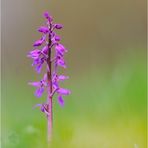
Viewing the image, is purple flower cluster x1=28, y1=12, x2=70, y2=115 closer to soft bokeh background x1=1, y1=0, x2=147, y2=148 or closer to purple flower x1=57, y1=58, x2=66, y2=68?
purple flower x1=57, y1=58, x2=66, y2=68

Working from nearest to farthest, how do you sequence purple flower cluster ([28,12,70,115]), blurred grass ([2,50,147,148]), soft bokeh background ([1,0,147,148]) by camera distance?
purple flower cluster ([28,12,70,115]) < blurred grass ([2,50,147,148]) < soft bokeh background ([1,0,147,148])

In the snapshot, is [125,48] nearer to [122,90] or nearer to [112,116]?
[122,90]

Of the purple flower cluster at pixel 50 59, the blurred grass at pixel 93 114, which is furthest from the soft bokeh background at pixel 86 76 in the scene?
the purple flower cluster at pixel 50 59

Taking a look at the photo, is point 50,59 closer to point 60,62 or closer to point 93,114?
point 60,62

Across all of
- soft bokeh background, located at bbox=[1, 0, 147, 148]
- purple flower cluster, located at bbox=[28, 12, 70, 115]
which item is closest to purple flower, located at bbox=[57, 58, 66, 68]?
purple flower cluster, located at bbox=[28, 12, 70, 115]

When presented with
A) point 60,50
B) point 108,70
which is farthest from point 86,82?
point 60,50

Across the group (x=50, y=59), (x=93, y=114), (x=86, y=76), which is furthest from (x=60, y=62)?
(x=86, y=76)

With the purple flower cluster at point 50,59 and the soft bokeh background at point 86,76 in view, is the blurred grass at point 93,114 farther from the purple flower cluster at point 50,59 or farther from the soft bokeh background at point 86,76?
the purple flower cluster at point 50,59
